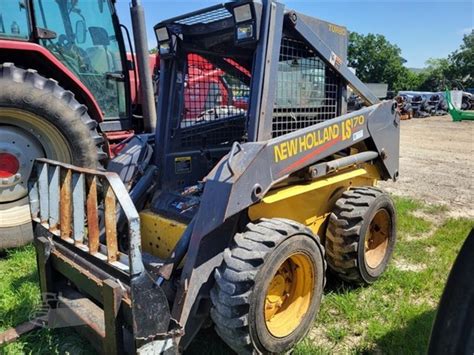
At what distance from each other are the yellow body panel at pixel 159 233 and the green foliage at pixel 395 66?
53.5 m

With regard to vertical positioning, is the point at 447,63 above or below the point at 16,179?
above

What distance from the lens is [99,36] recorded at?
4871 millimetres

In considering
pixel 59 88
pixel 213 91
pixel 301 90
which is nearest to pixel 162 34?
pixel 213 91

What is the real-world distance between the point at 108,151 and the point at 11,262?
150 cm

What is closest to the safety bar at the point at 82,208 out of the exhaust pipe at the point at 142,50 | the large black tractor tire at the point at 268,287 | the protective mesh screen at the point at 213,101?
the large black tractor tire at the point at 268,287

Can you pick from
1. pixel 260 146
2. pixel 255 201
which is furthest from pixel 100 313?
pixel 260 146

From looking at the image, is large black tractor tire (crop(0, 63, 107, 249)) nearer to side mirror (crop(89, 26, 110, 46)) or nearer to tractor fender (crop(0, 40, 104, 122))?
tractor fender (crop(0, 40, 104, 122))

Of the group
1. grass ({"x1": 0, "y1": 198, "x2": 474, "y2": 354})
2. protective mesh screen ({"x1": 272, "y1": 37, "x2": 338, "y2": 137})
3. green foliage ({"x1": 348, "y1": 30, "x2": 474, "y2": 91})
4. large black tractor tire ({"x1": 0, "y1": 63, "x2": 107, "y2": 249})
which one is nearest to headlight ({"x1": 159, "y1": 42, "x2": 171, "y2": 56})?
protective mesh screen ({"x1": 272, "y1": 37, "x2": 338, "y2": 137})

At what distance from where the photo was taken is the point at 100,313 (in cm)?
237

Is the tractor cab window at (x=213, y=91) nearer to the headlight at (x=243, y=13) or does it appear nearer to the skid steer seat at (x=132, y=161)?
the skid steer seat at (x=132, y=161)

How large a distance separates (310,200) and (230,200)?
96 centimetres

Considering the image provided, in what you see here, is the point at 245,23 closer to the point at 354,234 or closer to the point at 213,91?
the point at 213,91

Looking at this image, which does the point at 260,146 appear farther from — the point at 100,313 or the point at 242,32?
the point at 100,313

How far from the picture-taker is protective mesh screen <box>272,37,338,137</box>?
3.05 m
